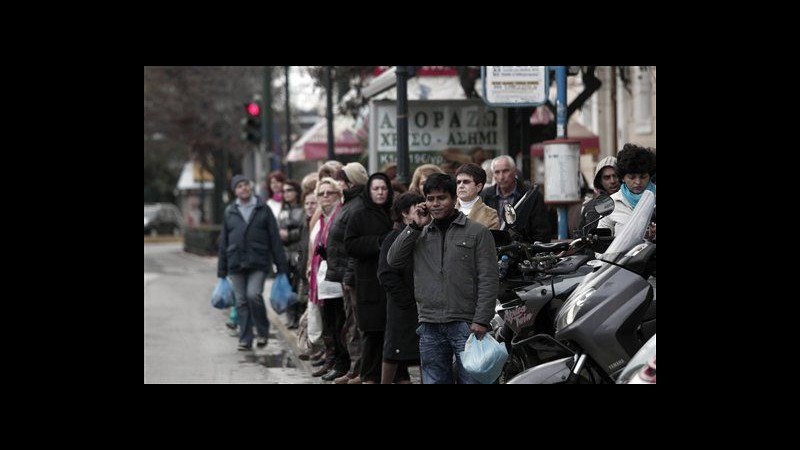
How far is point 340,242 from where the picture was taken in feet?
35.6

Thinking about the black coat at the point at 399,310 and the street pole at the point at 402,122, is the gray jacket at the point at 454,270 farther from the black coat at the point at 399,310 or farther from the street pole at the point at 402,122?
the street pole at the point at 402,122

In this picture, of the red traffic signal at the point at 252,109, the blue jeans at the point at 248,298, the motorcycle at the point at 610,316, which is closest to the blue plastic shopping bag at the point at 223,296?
the blue jeans at the point at 248,298

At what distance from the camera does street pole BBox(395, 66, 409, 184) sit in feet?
41.0

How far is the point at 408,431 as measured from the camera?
225 inches

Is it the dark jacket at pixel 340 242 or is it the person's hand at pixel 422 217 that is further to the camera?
the dark jacket at pixel 340 242

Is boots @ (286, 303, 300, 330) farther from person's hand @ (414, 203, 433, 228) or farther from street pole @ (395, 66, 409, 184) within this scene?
person's hand @ (414, 203, 433, 228)

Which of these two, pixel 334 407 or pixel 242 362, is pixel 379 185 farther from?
pixel 334 407

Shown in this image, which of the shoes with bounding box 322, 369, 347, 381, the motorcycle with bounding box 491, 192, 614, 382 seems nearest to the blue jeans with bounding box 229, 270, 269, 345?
the shoes with bounding box 322, 369, 347, 381

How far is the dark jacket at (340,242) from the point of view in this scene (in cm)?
1074

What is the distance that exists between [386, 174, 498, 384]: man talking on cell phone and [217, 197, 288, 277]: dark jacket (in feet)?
19.6

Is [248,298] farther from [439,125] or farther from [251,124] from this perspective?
[251,124]

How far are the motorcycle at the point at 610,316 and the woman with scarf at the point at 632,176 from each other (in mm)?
1144
